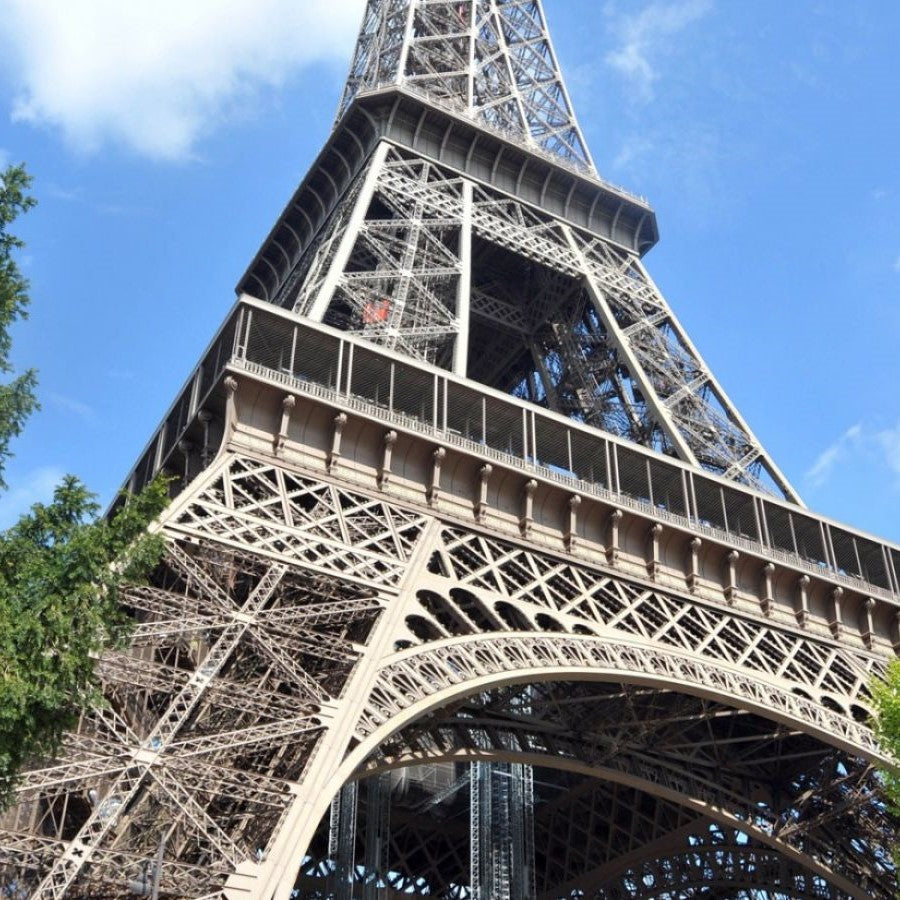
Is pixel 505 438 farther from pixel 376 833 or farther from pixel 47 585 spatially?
pixel 47 585

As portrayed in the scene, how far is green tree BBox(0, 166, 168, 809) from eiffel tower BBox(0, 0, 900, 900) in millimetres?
1415

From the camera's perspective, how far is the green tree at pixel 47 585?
10531mm

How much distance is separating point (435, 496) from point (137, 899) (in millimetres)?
9079

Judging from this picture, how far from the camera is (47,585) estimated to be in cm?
1105

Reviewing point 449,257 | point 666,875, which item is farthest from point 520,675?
point 449,257

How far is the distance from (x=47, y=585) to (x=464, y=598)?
1065 cm

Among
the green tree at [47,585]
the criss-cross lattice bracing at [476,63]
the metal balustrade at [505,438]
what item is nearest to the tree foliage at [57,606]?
the green tree at [47,585]

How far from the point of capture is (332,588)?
18062mm

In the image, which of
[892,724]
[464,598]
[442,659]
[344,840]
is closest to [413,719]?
[442,659]

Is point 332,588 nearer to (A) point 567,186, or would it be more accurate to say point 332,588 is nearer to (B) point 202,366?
(B) point 202,366

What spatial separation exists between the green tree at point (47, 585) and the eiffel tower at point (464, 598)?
1415 millimetres

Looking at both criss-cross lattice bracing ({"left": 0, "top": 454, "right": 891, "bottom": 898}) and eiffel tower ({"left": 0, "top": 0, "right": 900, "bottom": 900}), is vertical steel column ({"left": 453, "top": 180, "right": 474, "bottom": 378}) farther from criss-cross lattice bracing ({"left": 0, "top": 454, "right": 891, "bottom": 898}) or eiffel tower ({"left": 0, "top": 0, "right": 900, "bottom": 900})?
criss-cross lattice bracing ({"left": 0, "top": 454, "right": 891, "bottom": 898})

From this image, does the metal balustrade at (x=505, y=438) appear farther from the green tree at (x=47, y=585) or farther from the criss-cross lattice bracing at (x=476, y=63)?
the criss-cross lattice bracing at (x=476, y=63)

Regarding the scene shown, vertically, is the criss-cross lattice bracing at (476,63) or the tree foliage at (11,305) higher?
the criss-cross lattice bracing at (476,63)
